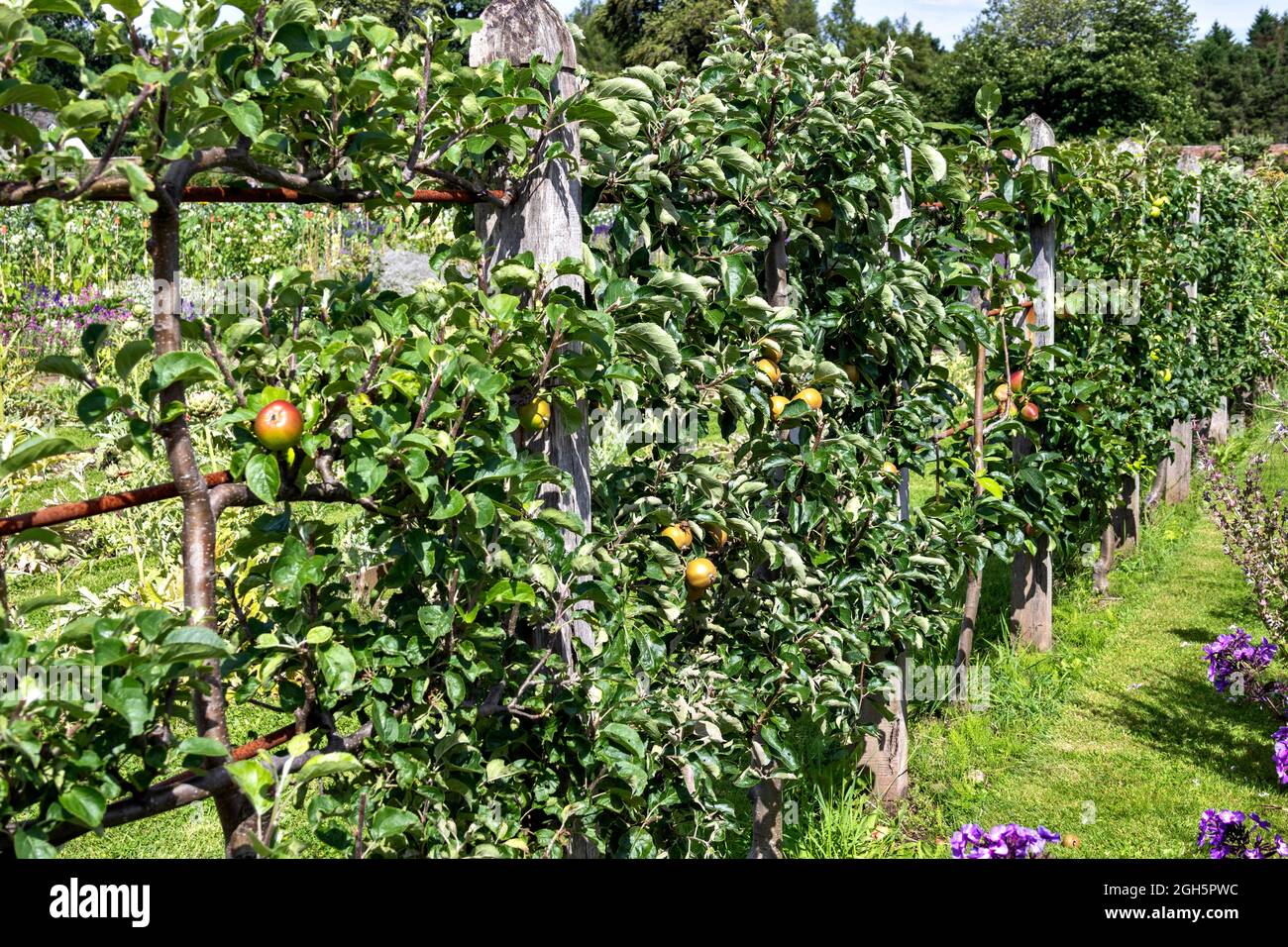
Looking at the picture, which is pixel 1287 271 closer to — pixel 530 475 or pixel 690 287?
pixel 690 287

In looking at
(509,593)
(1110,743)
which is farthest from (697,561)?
(1110,743)

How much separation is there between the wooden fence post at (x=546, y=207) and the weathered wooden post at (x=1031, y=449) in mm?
2528

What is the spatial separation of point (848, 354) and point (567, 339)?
1.30 m

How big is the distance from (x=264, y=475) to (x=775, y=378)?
52.8 inches

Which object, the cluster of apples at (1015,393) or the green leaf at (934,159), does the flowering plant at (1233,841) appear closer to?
the green leaf at (934,159)

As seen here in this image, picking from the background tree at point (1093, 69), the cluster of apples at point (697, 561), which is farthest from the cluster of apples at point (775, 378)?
the background tree at point (1093, 69)

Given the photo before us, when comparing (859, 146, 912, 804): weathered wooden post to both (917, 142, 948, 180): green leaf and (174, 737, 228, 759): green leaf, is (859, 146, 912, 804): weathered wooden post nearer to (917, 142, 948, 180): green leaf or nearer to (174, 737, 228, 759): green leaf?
(917, 142, 948, 180): green leaf

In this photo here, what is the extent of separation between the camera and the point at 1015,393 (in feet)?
13.4

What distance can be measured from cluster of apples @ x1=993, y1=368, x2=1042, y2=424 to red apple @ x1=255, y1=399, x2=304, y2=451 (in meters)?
3.16

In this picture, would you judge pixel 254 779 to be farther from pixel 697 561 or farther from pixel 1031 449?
pixel 1031 449

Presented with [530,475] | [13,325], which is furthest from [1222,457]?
[13,325]

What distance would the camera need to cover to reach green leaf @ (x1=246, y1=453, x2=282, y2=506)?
144cm

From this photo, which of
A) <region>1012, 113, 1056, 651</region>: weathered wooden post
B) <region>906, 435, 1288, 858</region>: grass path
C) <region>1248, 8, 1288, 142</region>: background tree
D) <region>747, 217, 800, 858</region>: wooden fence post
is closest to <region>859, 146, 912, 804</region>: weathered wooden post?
<region>906, 435, 1288, 858</region>: grass path
